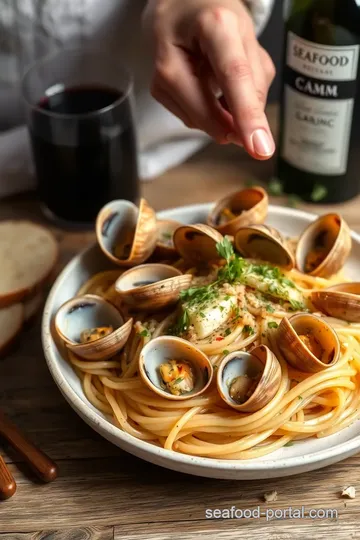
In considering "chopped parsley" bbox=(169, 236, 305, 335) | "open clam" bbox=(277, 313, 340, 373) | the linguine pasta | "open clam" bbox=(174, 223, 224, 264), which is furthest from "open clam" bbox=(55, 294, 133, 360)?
"open clam" bbox=(277, 313, 340, 373)

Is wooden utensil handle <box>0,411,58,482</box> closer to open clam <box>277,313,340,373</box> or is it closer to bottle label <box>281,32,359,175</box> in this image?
open clam <box>277,313,340,373</box>

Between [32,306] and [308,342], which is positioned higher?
[308,342]

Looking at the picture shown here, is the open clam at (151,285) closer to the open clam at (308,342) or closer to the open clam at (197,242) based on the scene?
the open clam at (197,242)

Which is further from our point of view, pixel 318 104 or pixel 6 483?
pixel 318 104

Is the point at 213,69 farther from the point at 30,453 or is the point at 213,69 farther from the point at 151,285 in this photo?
the point at 30,453

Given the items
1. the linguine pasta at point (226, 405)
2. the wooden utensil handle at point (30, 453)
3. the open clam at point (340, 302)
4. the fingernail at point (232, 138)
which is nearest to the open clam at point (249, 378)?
the linguine pasta at point (226, 405)

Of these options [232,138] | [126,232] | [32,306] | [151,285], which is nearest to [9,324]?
[32,306]
